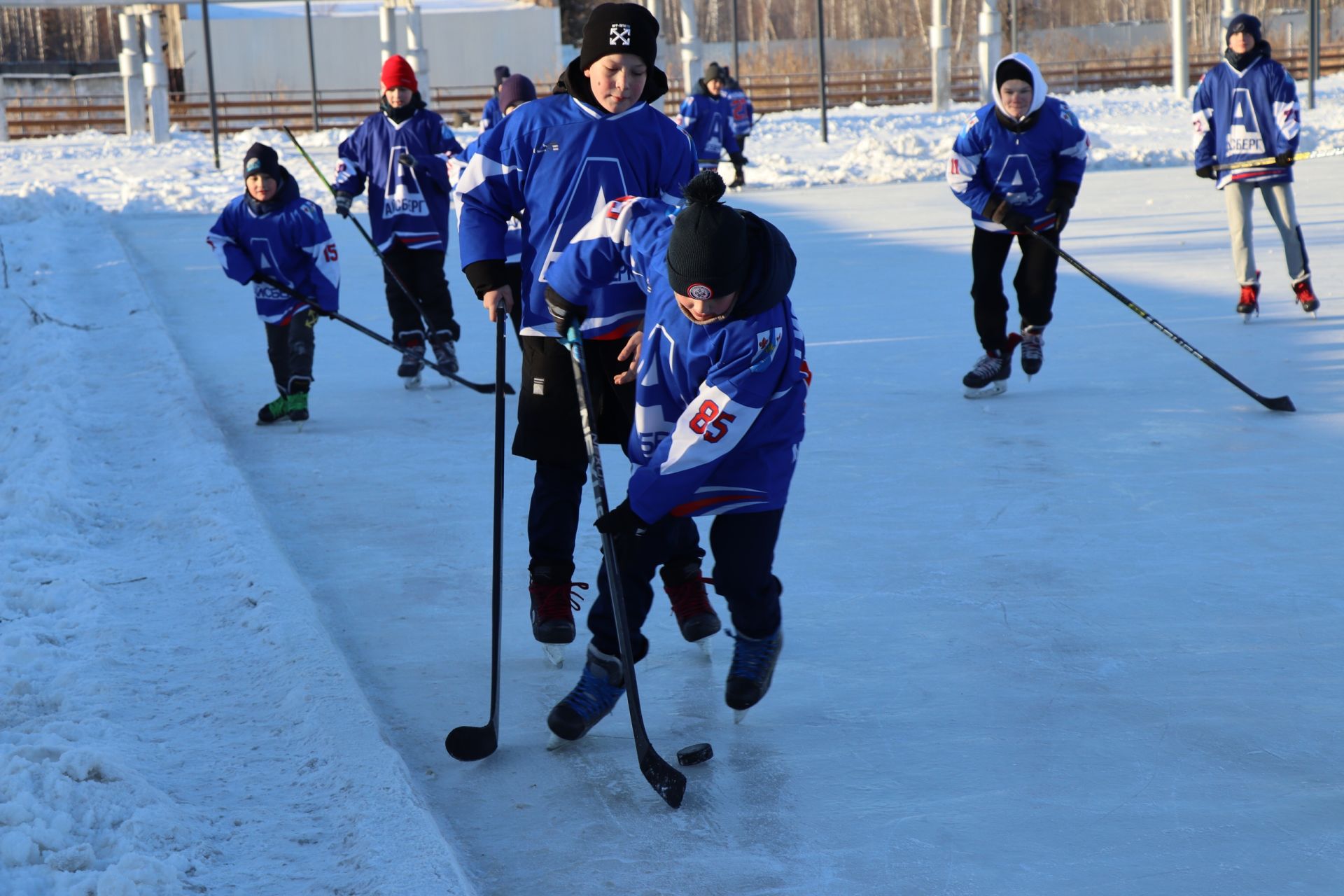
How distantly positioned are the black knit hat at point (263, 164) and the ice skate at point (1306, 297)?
530cm

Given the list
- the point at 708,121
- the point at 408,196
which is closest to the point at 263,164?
the point at 408,196

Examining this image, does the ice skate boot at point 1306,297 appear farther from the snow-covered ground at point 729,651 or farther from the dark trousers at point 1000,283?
the dark trousers at point 1000,283

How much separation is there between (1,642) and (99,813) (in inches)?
41.0

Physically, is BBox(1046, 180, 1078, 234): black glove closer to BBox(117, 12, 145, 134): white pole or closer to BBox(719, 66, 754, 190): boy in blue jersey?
BBox(719, 66, 754, 190): boy in blue jersey

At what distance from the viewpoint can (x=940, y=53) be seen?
99.7 feet

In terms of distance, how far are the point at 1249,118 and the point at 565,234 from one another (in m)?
5.60

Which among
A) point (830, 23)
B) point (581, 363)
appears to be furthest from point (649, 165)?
point (830, 23)

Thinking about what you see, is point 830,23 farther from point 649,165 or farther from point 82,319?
point 649,165

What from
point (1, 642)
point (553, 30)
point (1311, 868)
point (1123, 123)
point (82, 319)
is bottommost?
point (1311, 868)

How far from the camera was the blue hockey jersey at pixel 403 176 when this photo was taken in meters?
6.96

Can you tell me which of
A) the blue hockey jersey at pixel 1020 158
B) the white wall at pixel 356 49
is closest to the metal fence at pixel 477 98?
the white wall at pixel 356 49

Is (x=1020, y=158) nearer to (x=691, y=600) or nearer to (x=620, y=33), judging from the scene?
(x=620, y=33)

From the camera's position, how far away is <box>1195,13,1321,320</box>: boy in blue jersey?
7523 mm

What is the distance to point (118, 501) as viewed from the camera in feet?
15.7
